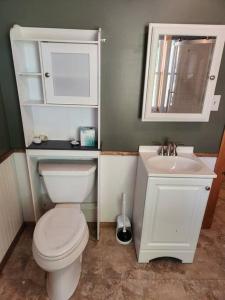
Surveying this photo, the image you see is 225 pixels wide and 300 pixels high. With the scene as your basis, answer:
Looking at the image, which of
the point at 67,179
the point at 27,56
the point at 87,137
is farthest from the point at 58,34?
the point at 67,179

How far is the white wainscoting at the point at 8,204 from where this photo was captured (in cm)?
154

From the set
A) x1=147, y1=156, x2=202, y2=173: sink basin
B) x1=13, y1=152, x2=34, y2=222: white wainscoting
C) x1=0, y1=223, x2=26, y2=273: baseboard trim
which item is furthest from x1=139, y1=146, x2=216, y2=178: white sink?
x1=0, y1=223, x2=26, y2=273: baseboard trim

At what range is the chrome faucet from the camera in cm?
168

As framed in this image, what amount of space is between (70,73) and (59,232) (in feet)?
3.69

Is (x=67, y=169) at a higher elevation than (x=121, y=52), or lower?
lower

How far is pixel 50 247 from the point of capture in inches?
48.5

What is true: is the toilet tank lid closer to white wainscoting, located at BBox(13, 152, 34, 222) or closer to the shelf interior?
white wainscoting, located at BBox(13, 152, 34, 222)

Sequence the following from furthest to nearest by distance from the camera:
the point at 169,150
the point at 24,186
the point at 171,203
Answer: the point at 24,186, the point at 169,150, the point at 171,203

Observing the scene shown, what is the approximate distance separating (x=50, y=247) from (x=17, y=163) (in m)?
0.87

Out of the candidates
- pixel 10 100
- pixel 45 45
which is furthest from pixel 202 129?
pixel 10 100

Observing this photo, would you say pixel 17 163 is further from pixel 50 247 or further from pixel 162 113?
pixel 162 113

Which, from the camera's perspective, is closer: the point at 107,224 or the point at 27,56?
the point at 27,56

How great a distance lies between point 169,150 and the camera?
1682 mm

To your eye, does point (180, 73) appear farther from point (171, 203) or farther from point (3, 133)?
Answer: point (3, 133)
